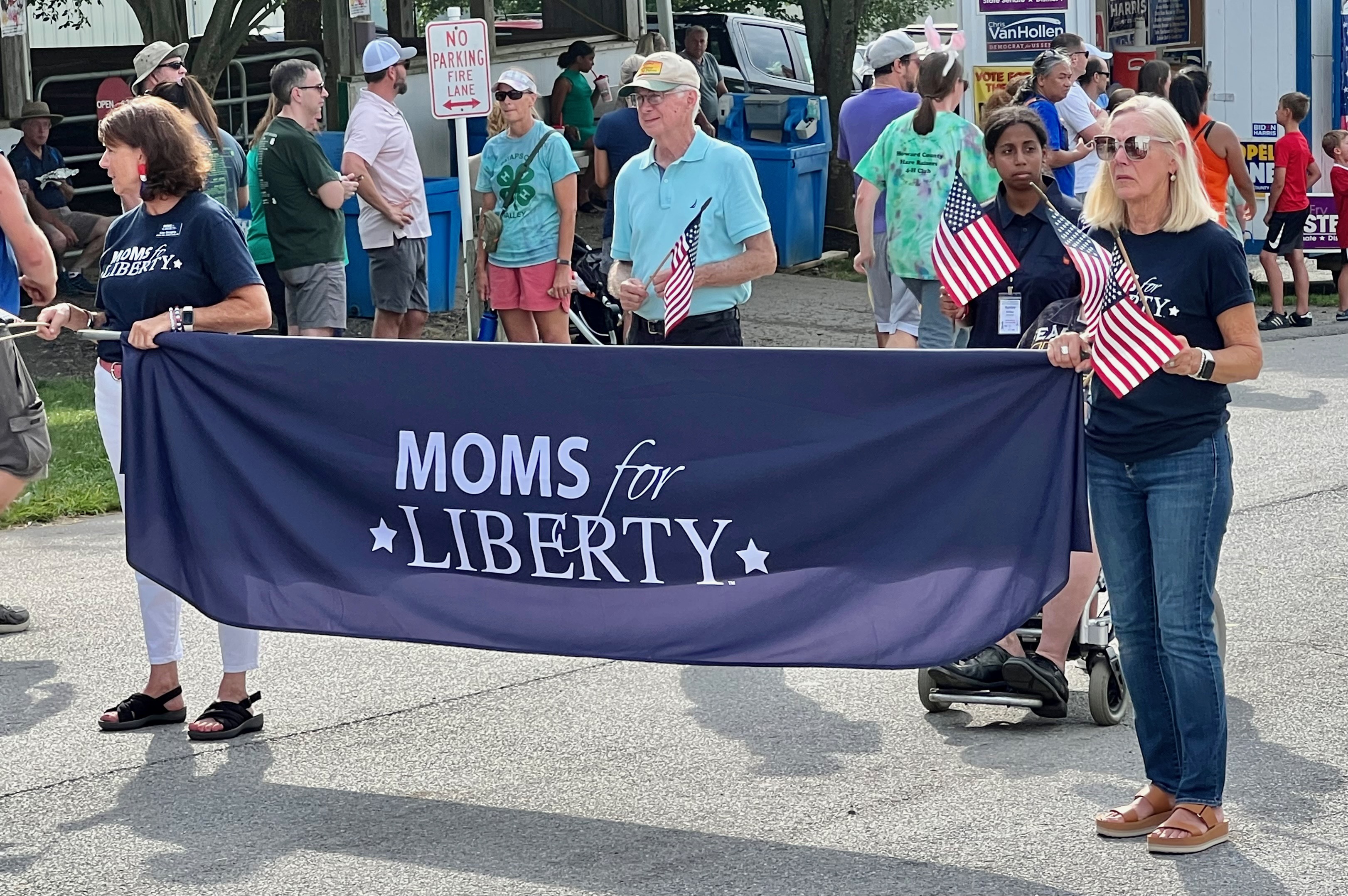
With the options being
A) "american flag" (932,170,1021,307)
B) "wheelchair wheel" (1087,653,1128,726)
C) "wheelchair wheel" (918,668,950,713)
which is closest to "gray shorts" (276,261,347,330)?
"wheelchair wheel" (918,668,950,713)

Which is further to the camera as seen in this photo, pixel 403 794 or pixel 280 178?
pixel 280 178

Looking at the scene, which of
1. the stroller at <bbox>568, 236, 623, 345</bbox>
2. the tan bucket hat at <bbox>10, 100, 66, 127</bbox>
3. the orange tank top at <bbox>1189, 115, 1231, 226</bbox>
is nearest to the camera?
the orange tank top at <bbox>1189, 115, 1231, 226</bbox>

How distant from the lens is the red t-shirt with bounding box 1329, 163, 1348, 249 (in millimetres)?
15211

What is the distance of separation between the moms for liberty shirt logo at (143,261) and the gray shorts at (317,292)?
4.79 m

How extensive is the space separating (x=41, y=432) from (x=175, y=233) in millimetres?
1406

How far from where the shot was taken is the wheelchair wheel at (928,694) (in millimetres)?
5887

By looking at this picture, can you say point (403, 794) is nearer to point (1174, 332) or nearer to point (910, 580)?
point (910, 580)

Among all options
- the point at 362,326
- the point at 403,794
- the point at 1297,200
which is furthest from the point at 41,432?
the point at 1297,200

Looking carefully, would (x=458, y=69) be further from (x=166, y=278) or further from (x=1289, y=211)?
(x=1289, y=211)

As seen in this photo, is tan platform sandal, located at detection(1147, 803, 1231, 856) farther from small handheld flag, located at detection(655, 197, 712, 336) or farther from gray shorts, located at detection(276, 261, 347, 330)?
gray shorts, located at detection(276, 261, 347, 330)

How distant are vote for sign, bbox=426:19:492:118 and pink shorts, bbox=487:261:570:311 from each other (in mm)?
2048

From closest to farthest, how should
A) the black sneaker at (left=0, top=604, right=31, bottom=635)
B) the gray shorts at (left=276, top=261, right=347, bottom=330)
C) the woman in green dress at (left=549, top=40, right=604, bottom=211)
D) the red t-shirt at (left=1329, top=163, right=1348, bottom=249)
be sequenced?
1. the black sneaker at (left=0, top=604, right=31, bottom=635)
2. the gray shorts at (left=276, top=261, right=347, bottom=330)
3. the red t-shirt at (left=1329, top=163, right=1348, bottom=249)
4. the woman in green dress at (left=549, top=40, right=604, bottom=211)

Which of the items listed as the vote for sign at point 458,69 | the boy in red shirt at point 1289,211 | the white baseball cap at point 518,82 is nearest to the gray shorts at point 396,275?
the white baseball cap at point 518,82

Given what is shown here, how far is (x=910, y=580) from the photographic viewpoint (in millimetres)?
4820
